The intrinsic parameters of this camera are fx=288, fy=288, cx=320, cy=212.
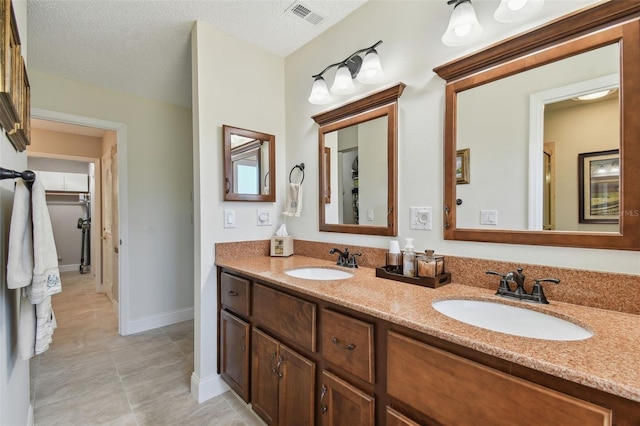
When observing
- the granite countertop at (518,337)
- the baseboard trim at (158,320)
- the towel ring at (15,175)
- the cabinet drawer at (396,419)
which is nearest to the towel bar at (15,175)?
the towel ring at (15,175)

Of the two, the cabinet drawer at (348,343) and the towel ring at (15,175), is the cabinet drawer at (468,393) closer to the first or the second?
the cabinet drawer at (348,343)

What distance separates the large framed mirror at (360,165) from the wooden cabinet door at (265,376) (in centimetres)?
82

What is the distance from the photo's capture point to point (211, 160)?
197 centimetres

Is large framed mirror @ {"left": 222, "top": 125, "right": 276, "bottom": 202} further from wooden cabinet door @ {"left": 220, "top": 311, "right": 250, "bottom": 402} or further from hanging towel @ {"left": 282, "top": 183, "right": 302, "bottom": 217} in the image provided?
wooden cabinet door @ {"left": 220, "top": 311, "right": 250, "bottom": 402}

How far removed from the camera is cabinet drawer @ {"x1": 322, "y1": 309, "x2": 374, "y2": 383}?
1028mm

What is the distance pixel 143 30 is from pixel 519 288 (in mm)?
2657

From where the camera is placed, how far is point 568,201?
3.61ft

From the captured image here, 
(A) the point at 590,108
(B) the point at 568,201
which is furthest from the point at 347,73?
(B) the point at 568,201

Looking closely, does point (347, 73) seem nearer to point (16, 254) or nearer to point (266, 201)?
point (266, 201)

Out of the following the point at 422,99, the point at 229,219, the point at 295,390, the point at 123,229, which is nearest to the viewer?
the point at 295,390

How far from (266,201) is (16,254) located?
4.59ft

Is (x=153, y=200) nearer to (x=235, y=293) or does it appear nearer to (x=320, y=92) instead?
(x=235, y=293)

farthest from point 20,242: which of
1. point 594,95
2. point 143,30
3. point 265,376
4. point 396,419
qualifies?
point 594,95

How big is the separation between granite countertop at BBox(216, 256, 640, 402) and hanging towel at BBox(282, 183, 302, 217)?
2.56 ft
